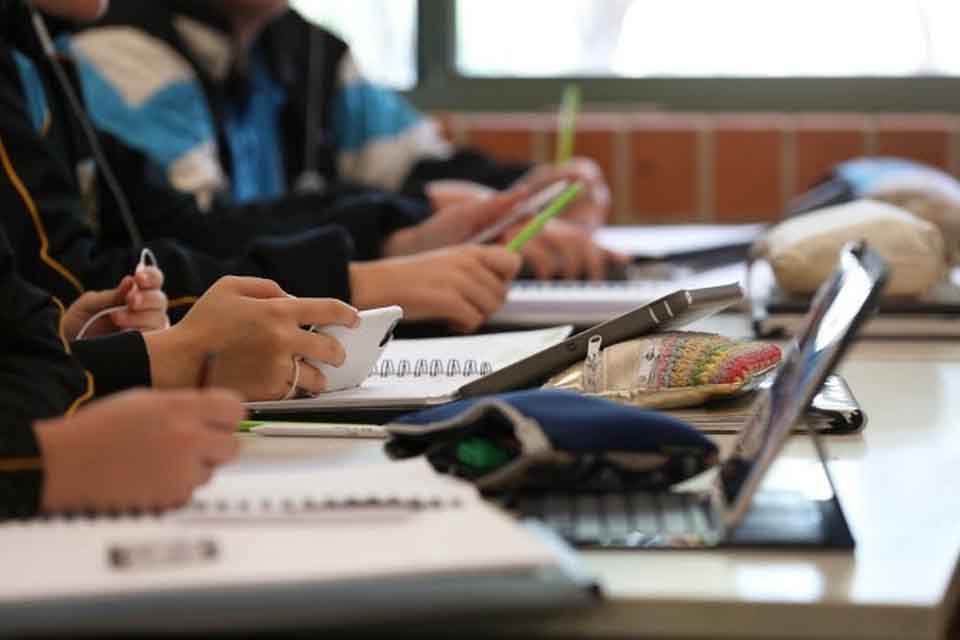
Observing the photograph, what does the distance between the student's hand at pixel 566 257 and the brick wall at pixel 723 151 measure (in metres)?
1.06

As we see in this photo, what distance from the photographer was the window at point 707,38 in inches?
116

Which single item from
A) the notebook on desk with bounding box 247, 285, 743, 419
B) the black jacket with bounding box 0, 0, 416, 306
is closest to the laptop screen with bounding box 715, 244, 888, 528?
the notebook on desk with bounding box 247, 285, 743, 419

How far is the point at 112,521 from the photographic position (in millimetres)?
721

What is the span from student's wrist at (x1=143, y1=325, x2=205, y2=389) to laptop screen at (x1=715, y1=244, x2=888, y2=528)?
0.34m

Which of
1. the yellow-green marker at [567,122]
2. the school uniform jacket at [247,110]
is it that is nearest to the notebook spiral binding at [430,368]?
the school uniform jacket at [247,110]

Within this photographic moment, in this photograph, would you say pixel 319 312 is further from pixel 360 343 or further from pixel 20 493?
pixel 20 493

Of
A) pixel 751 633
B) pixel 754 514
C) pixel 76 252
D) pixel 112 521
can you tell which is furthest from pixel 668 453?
pixel 76 252

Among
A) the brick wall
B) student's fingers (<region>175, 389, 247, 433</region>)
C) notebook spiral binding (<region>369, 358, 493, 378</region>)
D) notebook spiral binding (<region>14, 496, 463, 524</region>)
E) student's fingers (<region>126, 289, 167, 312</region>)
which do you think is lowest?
the brick wall

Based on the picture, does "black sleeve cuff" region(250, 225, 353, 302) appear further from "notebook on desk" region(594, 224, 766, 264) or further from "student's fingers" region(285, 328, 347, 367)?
"notebook on desk" region(594, 224, 766, 264)

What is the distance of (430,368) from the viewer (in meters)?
1.17

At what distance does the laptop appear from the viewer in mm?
764

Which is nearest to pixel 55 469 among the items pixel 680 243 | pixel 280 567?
pixel 280 567

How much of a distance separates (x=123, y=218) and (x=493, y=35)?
1360 millimetres

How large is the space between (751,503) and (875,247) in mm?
770
